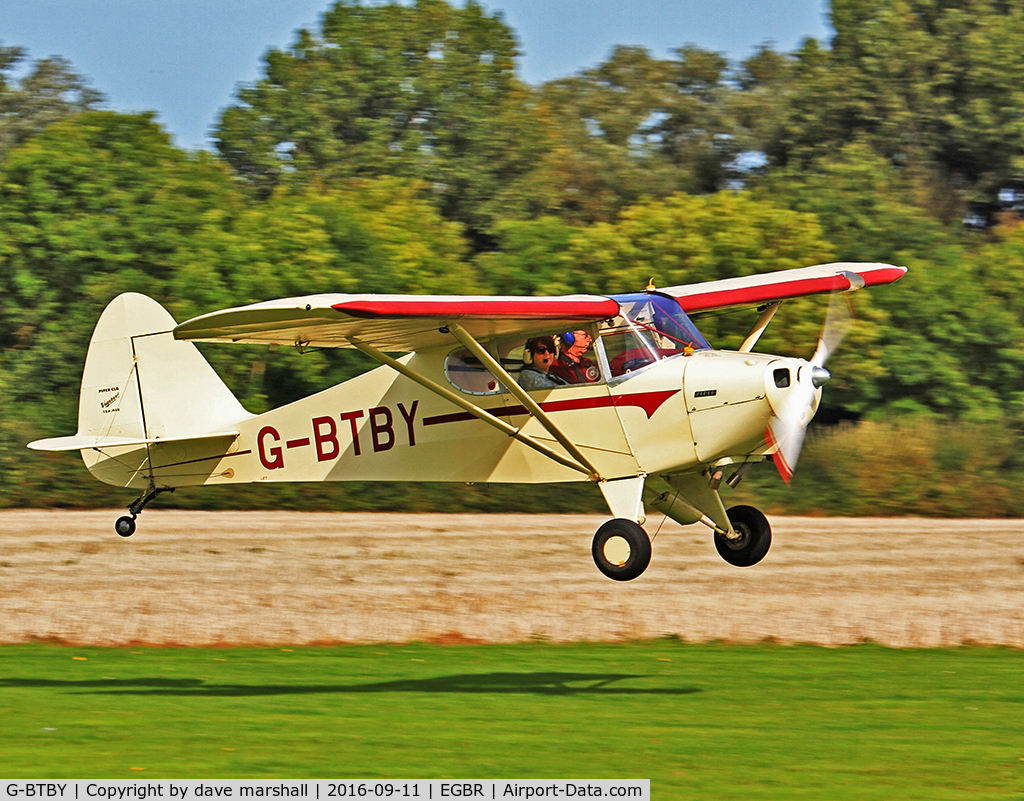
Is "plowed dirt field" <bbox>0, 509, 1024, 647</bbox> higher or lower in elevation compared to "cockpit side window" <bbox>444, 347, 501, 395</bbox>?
lower

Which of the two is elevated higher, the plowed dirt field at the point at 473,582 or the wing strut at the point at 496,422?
the wing strut at the point at 496,422

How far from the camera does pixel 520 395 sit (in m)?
12.8

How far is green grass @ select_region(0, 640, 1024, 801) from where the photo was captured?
39.6ft

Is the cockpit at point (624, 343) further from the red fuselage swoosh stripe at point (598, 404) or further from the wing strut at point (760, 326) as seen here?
the wing strut at point (760, 326)

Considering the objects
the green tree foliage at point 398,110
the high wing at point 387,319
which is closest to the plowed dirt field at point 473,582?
the high wing at point 387,319

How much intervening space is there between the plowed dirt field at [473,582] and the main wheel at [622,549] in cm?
1153

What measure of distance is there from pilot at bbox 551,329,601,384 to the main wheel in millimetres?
1471

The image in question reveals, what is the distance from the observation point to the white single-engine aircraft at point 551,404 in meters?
12.4

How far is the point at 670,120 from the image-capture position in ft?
190

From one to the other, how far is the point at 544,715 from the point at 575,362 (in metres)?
4.65

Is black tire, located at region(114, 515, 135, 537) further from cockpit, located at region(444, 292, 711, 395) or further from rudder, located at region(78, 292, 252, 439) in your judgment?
cockpit, located at region(444, 292, 711, 395)

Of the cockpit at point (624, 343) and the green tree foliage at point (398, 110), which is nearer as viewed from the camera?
the cockpit at point (624, 343)

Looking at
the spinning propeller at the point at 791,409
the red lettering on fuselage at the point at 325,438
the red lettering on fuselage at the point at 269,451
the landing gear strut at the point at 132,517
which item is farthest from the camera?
the landing gear strut at the point at 132,517

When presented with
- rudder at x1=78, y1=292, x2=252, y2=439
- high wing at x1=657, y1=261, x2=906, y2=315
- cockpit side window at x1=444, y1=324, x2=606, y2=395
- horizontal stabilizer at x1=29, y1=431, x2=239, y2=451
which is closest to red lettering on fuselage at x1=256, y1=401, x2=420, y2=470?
horizontal stabilizer at x1=29, y1=431, x2=239, y2=451
